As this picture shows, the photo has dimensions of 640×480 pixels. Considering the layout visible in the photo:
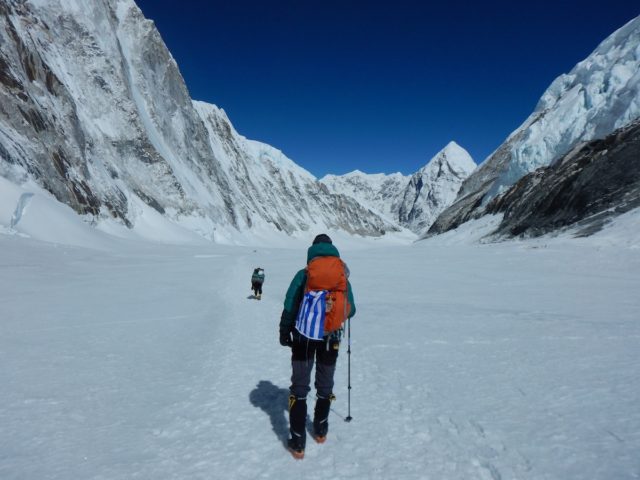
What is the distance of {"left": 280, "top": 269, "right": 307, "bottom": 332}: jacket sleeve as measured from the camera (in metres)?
4.23

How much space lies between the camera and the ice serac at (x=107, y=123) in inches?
1724

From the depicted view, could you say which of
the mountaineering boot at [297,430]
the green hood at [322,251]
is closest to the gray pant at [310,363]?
the mountaineering boot at [297,430]

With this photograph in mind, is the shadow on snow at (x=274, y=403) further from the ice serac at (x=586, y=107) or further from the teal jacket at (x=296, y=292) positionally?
the ice serac at (x=586, y=107)

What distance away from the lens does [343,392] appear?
5547 millimetres

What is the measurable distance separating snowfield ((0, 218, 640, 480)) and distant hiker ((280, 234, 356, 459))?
42 centimetres

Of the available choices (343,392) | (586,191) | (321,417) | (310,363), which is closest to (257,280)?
(343,392)

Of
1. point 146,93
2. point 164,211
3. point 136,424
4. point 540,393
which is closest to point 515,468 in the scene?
point 540,393

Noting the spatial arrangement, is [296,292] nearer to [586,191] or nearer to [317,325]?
[317,325]

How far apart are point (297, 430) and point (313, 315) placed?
3.53ft

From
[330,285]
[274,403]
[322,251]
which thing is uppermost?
[322,251]

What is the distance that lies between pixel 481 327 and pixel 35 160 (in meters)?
45.8

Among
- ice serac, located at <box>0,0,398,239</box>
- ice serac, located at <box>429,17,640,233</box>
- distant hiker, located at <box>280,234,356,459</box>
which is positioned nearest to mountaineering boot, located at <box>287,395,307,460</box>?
distant hiker, located at <box>280,234,356,459</box>

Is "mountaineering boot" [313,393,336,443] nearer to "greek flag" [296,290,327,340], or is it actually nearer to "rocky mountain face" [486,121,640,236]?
"greek flag" [296,290,327,340]

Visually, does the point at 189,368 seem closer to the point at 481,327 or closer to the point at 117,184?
the point at 481,327
